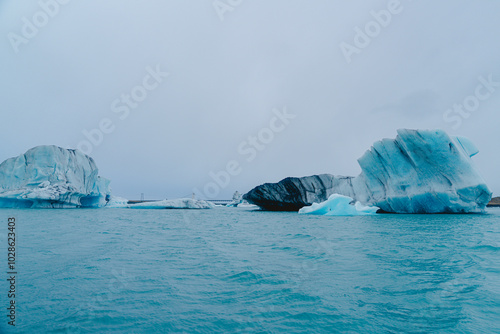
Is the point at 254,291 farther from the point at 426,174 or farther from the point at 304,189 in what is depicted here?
the point at 304,189

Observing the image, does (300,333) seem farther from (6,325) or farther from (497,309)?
(6,325)

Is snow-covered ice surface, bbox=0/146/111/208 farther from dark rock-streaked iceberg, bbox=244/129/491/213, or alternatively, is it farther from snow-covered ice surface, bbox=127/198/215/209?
dark rock-streaked iceberg, bbox=244/129/491/213

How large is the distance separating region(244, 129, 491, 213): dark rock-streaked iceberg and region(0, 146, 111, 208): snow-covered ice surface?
2986 centimetres

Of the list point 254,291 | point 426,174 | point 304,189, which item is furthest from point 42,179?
point 426,174

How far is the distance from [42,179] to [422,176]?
35039 mm

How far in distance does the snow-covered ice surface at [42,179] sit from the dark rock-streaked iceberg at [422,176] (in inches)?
1176

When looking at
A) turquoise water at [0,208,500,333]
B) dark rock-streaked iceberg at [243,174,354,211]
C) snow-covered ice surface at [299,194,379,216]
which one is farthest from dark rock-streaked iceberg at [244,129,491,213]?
turquoise water at [0,208,500,333]

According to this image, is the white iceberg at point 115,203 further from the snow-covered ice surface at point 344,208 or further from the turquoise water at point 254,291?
the turquoise water at point 254,291

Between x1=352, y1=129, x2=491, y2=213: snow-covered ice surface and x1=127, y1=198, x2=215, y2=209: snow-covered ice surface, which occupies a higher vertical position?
x1=352, y1=129, x2=491, y2=213: snow-covered ice surface

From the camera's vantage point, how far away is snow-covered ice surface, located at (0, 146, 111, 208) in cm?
2795

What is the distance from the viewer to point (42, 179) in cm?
2859

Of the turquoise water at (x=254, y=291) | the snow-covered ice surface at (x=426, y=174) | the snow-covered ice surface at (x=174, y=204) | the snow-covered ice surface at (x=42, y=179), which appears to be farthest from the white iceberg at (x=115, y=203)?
the turquoise water at (x=254, y=291)

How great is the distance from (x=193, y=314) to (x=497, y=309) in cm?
333

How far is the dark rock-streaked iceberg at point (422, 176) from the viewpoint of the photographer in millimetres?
18484
